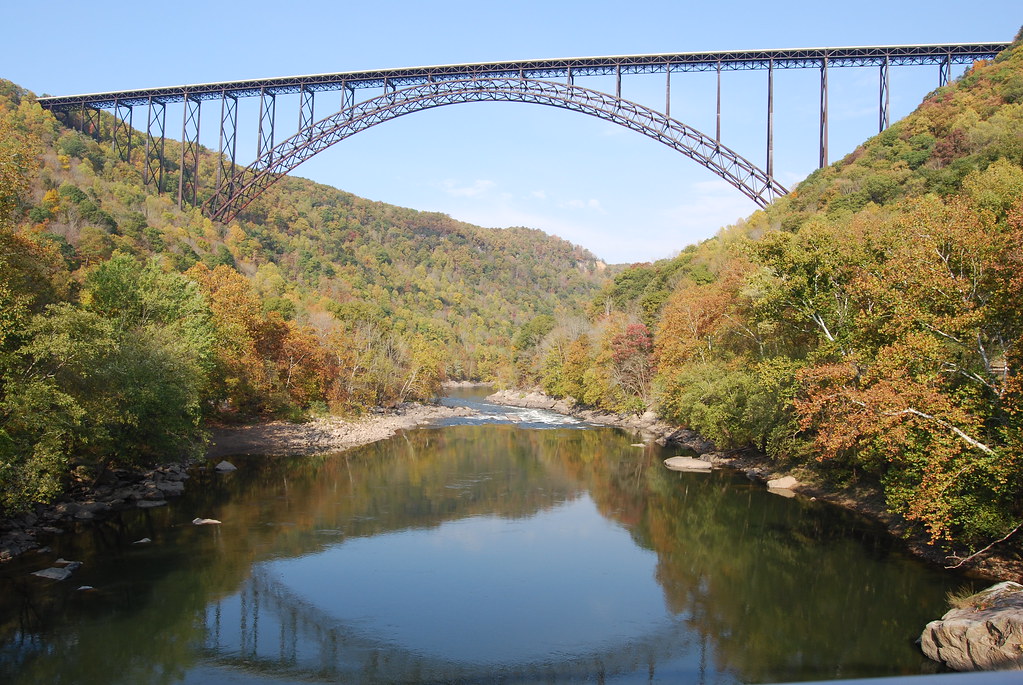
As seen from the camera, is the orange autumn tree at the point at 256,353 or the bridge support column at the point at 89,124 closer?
the orange autumn tree at the point at 256,353

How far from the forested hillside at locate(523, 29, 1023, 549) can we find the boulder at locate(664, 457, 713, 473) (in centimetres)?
128

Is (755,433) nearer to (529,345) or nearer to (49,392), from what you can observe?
(49,392)

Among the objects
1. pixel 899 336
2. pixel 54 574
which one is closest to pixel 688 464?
pixel 899 336

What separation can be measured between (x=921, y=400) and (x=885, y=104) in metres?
29.2

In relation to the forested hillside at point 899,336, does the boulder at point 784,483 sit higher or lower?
lower

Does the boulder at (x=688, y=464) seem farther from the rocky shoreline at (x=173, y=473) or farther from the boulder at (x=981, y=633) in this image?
the boulder at (x=981, y=633)

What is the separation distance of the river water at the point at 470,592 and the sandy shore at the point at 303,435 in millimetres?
8106

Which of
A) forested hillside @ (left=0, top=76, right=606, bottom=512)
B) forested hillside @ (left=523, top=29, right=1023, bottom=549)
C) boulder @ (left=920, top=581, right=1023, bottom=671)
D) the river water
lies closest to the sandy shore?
forested hillside @ (left=0, top=76, right=606, bottom=512)

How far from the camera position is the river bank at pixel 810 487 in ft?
46.5

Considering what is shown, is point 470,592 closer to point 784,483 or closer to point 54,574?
point 54,574

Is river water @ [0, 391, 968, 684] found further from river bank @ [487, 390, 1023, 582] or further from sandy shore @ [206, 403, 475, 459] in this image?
sandy shore @ [206, 403, 475, 459]

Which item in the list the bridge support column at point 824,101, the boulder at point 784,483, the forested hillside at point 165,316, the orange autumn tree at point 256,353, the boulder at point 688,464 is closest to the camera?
the forested hillside at point 165,316

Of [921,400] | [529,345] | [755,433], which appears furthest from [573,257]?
[921,400]

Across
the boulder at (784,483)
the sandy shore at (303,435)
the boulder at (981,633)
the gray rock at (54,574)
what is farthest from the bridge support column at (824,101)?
the gray rock at (54,574)
